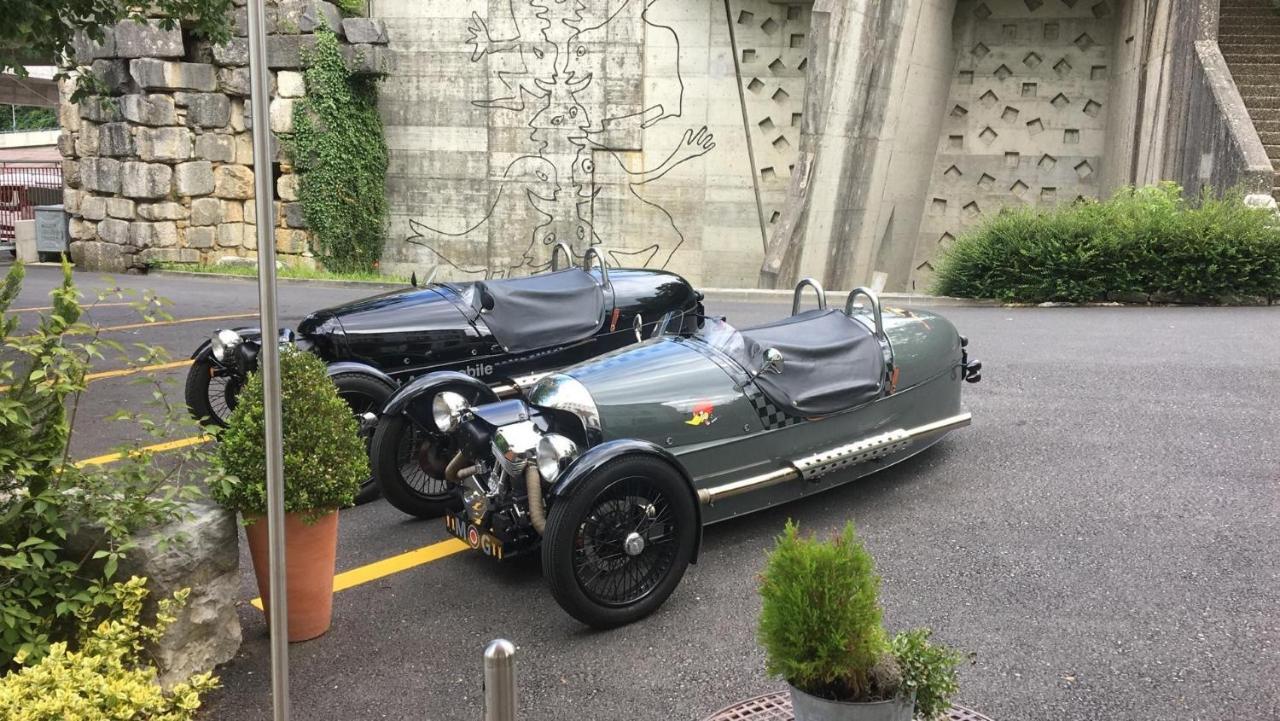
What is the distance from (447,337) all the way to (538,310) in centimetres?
64

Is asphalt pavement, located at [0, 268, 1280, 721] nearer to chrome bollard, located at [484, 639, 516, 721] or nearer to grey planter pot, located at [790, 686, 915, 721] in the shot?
grey planter pot, located at [790, 686, 915, 721]

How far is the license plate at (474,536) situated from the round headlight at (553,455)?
0.38 m

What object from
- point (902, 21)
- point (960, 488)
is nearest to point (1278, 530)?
point (960, 488)

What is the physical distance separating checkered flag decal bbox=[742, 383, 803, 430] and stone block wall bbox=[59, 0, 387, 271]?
44.1 ft

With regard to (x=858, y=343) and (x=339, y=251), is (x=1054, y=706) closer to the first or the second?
(x=858, y=343)

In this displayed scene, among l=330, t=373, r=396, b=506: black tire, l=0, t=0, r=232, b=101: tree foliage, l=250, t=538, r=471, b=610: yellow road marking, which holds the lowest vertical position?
l=250, t=538, r=471, b=610: yellow road marking

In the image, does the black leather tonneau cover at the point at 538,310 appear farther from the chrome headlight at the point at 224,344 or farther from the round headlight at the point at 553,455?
the round headlight at the point at 553,455

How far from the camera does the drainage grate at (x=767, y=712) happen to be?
3.12 m

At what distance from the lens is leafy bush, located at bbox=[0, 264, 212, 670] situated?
2994 mm

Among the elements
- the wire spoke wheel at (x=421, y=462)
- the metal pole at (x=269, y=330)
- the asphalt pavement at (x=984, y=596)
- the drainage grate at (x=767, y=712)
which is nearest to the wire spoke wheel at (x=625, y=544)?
the asphalt pavement at (x=984, y=596)

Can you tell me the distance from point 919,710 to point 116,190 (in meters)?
17.5

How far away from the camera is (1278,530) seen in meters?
4.74

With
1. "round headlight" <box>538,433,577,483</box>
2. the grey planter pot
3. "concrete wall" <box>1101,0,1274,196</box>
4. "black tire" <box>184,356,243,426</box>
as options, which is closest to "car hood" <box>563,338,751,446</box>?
"round headlight" <box>538,433,577,483</box>

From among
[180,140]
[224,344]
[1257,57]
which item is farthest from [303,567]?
[1257,57]
